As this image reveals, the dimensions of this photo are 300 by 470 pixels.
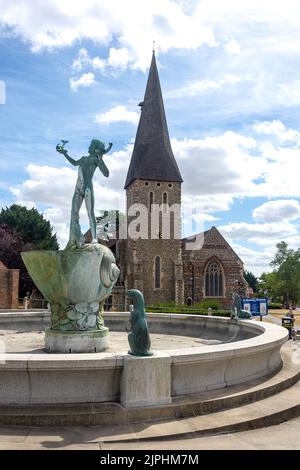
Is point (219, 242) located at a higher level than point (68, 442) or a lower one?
higher

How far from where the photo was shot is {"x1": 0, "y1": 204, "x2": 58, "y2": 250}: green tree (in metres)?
46.0

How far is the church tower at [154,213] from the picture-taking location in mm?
44062

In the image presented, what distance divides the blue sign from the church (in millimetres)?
23992

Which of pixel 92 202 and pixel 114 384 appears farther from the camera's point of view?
pixel 92 202

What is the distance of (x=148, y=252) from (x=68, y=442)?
1577 inches

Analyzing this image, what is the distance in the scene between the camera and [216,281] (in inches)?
1844

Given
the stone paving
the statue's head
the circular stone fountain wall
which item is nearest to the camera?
the circular stone fountain wall

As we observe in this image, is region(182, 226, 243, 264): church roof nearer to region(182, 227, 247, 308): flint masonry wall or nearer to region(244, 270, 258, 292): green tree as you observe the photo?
region(182, 227, 247, 308): flint masonry wall

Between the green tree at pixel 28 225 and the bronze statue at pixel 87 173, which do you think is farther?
the green tree at pixel 28 225

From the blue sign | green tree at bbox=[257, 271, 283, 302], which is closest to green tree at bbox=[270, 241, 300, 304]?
green tree at bbox=[257, 271, 283, 302]

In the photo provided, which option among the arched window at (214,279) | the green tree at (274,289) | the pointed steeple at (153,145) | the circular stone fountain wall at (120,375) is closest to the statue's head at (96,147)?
the circular stone fountain wall at (120,375)

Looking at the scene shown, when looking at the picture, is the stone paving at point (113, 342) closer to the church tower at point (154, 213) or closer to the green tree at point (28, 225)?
the church tower at point (154, 213)
